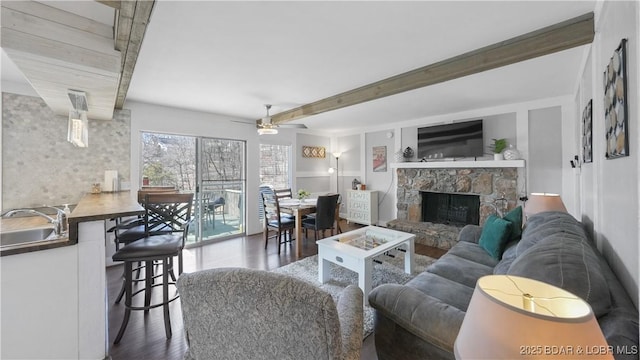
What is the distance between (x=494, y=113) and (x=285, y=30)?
3.70 metres

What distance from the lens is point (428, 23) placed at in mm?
1770

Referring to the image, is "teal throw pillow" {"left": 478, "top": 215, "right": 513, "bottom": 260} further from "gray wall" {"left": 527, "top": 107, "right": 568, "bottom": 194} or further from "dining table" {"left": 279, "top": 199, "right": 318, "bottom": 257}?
"dining table" {"left": 279, "top": 199, "right": 318, "bottom": 257}

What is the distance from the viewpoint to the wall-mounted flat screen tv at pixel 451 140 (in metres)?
4.07

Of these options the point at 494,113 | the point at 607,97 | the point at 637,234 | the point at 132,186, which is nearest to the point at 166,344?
the point at 132,186

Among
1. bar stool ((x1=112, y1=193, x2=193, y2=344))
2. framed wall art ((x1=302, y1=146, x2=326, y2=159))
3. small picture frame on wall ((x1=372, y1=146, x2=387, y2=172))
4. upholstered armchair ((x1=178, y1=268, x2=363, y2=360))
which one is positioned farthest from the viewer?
framed wall art ((x1=302, y1=146, x2=326, y2=159))

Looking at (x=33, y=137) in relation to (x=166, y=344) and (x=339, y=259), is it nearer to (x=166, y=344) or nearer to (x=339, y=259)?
→ (x=166, y=344)

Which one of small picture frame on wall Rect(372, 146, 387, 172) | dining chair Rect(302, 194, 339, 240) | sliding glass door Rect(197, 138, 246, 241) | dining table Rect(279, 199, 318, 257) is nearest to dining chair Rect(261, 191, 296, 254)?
dining table Rect(279, 199, 318, 257)

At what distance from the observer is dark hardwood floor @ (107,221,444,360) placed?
1.83 m

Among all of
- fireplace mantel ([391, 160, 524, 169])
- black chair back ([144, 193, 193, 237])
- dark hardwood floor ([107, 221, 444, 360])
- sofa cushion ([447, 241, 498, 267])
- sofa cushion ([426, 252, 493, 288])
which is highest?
fireplace mantel ([391, 160, 524, 169])

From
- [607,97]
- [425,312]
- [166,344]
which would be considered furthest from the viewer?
[166,344]

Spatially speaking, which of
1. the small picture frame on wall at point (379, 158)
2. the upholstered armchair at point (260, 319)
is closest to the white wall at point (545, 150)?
the small picture frame on wall at point (379, 158)

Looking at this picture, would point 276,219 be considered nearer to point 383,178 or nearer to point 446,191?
point 383,178

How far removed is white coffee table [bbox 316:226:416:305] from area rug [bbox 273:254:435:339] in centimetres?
11

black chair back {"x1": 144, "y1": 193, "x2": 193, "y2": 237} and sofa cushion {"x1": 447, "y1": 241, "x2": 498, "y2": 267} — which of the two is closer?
black chair back {"x1": 144, "y1": 193, "x2": 193, "y2": 237}
